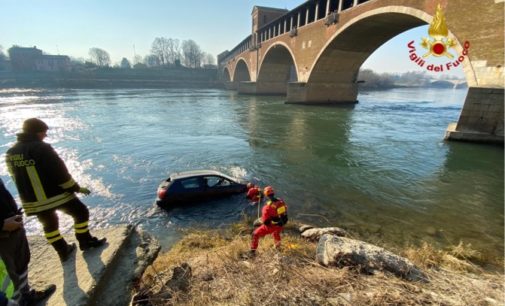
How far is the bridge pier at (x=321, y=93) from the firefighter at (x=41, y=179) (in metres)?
36.3

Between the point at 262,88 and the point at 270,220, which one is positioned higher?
the point at 262,88

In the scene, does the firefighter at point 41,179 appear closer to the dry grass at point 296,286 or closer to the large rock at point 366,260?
the dry grass at point 296,286

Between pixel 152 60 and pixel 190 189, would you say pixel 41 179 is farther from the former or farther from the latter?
pixel 152 60

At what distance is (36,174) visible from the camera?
3.18m

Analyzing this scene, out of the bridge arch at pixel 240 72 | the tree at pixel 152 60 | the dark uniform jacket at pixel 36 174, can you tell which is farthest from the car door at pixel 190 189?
the tree at pixel 152 60

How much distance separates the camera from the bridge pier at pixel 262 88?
59469 mm

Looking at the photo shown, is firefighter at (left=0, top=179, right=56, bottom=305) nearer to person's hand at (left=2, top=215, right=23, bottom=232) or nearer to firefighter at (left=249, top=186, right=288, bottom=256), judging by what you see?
person's hand at (left=2, top=215, right=23, bottom=232)

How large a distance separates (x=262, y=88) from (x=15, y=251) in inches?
2352

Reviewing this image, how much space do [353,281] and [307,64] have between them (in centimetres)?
3668

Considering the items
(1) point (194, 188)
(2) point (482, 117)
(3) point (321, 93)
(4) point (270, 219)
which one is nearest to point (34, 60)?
(3) point (321, 93)

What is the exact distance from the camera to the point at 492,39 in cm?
1483

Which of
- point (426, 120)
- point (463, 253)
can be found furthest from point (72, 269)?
point (426, 120)

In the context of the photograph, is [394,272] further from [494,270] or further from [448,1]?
[448,1]

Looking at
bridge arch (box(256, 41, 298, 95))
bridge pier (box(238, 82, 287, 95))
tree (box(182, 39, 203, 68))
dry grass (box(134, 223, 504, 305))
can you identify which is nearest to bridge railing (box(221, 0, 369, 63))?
bridge arch (box(256, 41, 298, 95))
